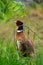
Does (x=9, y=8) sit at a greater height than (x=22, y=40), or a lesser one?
greater

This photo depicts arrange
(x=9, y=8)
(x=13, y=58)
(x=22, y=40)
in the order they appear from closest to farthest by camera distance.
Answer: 1. (x=13, y=58)
2. (x=9, y=8)
3. (x=22, y=40)

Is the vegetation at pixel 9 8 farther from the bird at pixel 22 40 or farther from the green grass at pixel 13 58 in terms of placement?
the bird at pixel 22 40

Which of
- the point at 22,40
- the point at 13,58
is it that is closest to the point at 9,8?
the point at 13,58

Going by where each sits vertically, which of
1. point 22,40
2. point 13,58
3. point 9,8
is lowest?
point 22,40

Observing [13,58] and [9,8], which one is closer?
[13,58]

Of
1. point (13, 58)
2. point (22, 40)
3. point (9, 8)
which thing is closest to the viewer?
point (13, 58)

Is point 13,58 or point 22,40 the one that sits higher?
point 13,58

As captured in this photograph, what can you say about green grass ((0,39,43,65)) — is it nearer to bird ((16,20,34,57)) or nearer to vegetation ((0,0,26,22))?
vegetation ((0,0,26,22))

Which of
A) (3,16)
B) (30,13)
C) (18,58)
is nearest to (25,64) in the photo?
(18,58)

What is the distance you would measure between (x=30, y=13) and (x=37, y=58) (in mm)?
11295

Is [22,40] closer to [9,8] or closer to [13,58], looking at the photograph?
[9,8]

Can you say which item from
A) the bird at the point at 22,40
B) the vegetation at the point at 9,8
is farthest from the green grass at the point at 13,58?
the bird at the point at 22,40

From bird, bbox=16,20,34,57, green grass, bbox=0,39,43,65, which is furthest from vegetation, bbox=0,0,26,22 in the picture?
bird, bbox=16,20,34,57

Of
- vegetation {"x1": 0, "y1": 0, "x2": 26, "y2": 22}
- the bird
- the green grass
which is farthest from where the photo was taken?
the bird
